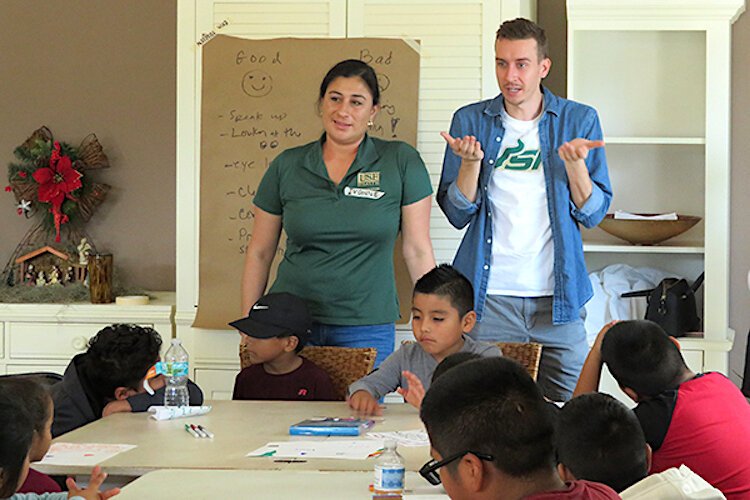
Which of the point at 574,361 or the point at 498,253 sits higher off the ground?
the point at 498,253

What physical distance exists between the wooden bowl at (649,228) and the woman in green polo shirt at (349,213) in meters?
1.20

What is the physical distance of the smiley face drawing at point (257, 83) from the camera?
4.37m

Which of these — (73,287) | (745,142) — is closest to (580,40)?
(745,142)

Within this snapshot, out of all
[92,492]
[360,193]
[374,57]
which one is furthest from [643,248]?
[92,492]

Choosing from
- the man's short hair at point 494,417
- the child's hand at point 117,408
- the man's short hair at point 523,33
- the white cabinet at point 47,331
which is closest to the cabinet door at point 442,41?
the man's short hair at point 523,33

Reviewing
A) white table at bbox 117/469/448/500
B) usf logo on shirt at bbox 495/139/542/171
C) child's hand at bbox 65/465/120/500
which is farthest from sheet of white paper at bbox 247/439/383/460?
usf logo on shirt at bbox 495/139/542/171

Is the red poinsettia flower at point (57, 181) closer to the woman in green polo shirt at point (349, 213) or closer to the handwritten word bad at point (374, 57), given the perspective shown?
the handwritten word bad at point (374, 57)

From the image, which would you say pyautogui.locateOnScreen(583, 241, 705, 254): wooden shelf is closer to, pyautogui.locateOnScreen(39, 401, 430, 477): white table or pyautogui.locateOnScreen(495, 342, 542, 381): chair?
pyautogui.locateOnScreen(495, 342, 542, 381): chair

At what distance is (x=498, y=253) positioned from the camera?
3436mm

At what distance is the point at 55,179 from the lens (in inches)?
201

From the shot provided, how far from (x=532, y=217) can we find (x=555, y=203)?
9cm

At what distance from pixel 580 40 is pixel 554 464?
3.43 m

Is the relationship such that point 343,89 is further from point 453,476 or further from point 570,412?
point 453,476

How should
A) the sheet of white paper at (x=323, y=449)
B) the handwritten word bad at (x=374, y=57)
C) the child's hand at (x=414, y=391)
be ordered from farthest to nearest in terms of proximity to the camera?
the handwritten word bad at (x=374, y=57), the child's hand at (x=414, y=391), the sheet of white paper at (x=323, y=449)
